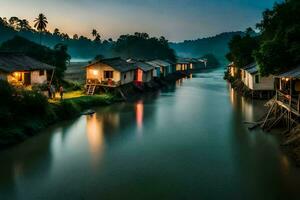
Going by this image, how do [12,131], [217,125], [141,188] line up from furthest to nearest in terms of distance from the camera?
[217,125]
[12,131]
[141,188]

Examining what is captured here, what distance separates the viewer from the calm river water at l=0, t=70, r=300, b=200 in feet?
56.5

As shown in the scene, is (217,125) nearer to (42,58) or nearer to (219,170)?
(219,170)

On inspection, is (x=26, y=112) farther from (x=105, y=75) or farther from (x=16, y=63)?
(x=105, y=75)

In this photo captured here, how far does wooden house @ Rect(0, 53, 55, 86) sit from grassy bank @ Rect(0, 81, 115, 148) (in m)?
4.03

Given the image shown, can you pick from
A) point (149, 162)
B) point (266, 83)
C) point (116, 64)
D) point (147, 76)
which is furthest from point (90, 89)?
point (149, 162)

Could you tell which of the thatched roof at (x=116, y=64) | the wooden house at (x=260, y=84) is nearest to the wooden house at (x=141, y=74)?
the thatched roof at (x=116, y=64)

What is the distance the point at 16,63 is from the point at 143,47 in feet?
352

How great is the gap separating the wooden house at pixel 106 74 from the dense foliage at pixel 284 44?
939 inches

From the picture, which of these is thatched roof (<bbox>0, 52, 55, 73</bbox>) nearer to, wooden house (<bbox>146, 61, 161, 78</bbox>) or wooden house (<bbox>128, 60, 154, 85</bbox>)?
wooden house (<bbox>128, 60, 154, 85</bbox>)

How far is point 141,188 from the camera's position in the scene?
1755cm

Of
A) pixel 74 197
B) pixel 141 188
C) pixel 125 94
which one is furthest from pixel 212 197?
pixel 125 94

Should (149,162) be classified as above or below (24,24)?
below

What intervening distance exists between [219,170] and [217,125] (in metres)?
13.4

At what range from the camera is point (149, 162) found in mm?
21953
